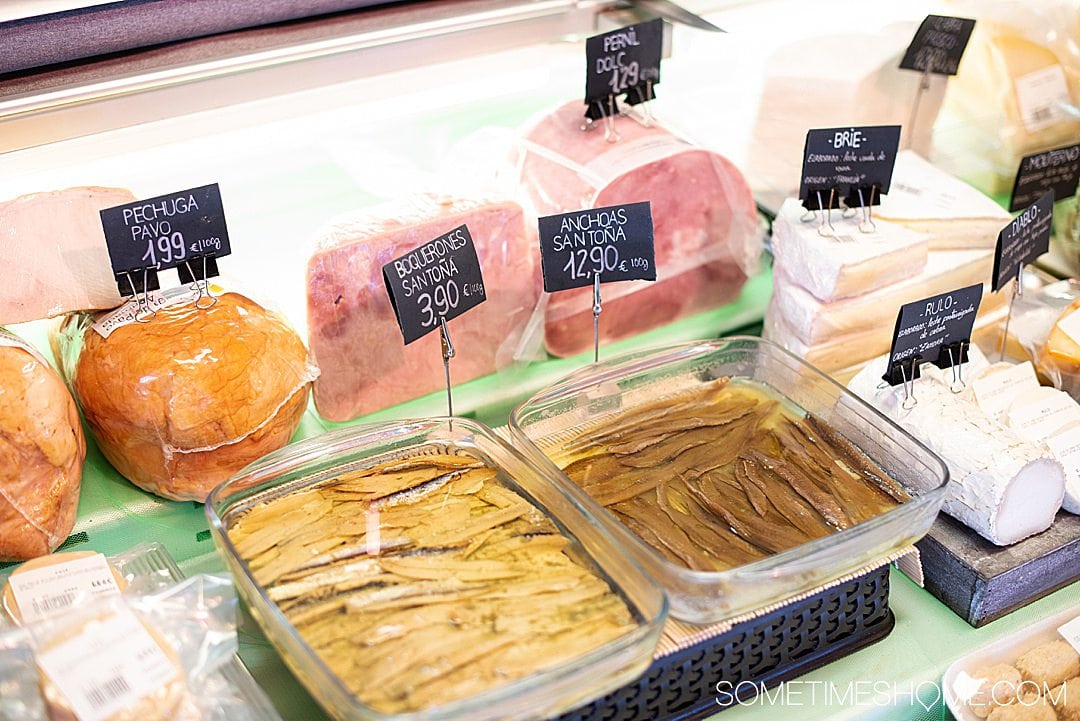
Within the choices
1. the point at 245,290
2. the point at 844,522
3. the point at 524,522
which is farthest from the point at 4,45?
the point at 844,522

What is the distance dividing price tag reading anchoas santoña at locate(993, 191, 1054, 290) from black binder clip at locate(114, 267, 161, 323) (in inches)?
56.8

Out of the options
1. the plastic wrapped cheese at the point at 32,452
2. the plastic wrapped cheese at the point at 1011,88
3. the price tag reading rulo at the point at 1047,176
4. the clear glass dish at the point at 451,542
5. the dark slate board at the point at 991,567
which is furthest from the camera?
the plastic wrapped cheese at the point at 1011,88

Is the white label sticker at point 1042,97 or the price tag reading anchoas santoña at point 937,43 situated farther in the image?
the white label sticker at point 1042,97

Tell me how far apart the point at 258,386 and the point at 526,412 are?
422mm

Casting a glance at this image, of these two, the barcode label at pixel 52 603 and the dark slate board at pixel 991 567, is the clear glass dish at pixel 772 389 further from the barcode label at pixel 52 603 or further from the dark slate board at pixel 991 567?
the barcode label at pixel 52 603

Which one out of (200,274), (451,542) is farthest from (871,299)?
(200,274)

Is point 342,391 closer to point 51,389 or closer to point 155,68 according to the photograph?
point 51,389

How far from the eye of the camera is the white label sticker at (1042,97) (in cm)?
258

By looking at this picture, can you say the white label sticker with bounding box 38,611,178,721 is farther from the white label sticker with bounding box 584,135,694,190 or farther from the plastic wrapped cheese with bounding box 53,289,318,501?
the white label sticker with bounding box 584,135,694,190

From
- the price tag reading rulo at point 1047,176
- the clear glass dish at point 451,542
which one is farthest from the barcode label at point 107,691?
the price tag reading rulo at point 1047,176

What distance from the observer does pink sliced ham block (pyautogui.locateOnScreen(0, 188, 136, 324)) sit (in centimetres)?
163

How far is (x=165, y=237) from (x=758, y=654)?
1.08m

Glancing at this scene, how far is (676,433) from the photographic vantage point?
66.3 inches

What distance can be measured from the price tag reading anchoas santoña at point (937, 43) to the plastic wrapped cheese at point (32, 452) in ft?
6.22
